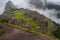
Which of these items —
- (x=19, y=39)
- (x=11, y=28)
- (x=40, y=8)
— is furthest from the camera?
(x=40, y=8)

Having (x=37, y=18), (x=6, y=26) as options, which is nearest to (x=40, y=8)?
(x=37, y=18)

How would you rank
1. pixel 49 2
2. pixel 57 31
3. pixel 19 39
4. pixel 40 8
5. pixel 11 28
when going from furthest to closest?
1. pixel 49 2
2. pixel 40 8
3. pixel 57 31
4. pixel 11 28
5. pixel 19 39

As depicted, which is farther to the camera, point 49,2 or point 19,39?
point 49,2

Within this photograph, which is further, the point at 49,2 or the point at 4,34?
the point at 49,2

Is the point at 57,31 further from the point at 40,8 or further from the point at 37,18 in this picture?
the point at 40,8

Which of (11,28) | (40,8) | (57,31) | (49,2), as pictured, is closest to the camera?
(11,28)

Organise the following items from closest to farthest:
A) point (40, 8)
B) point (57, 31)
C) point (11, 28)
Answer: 1. point (11, 28)
2. point (57, 31)
3. point (40, 8)

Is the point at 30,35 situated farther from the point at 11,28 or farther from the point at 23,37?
→ the point at 11,28

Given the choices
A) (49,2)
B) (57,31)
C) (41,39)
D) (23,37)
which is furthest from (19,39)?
(49,2)

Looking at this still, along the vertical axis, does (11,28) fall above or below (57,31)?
above
